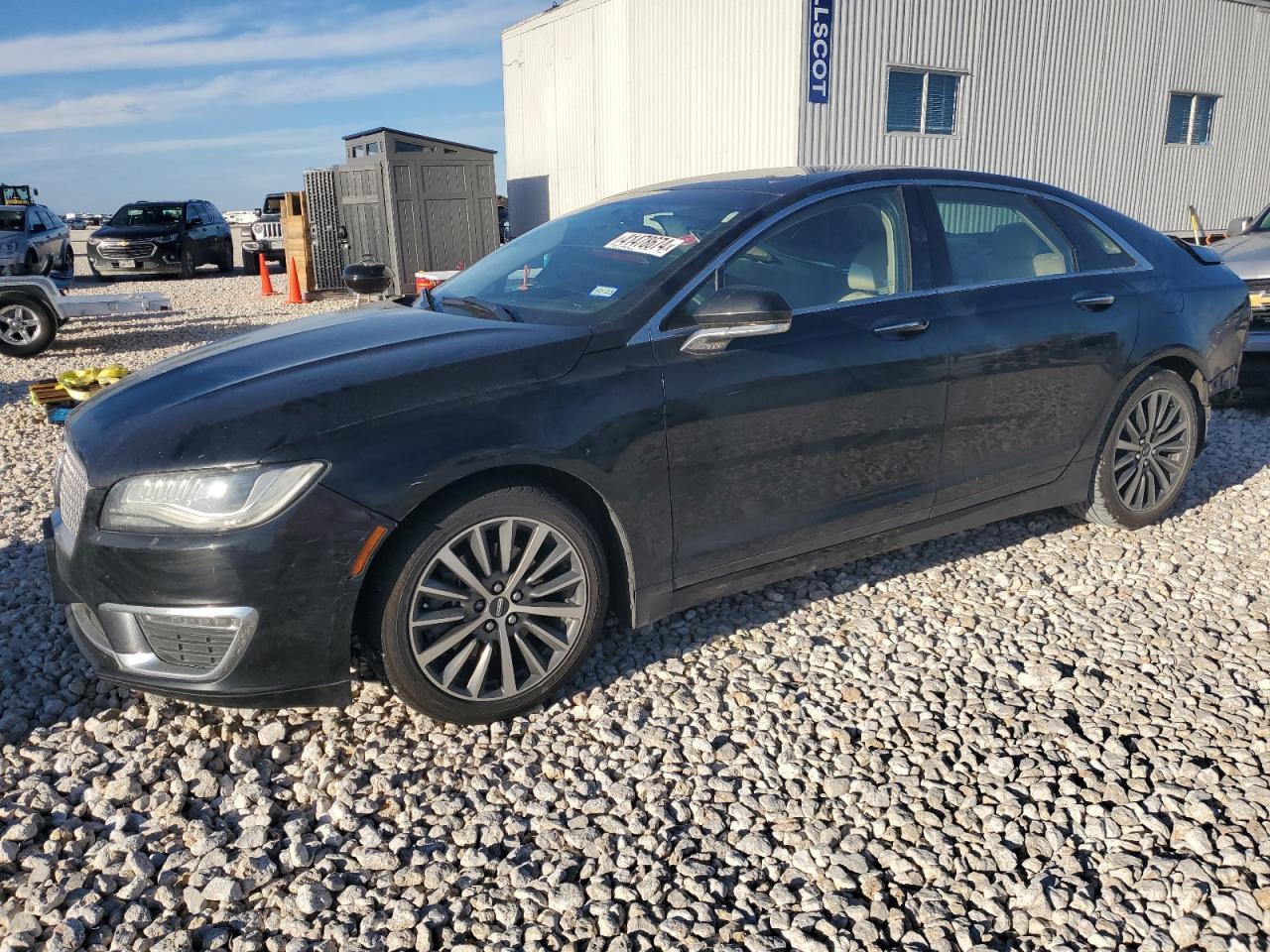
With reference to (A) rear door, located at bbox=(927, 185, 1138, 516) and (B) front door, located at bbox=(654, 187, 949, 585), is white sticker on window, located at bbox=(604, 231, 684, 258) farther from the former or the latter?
(A) rear door, located at bbox=(927, 185, 1138, 516)

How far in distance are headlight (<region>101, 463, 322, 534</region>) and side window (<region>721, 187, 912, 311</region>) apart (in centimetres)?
161

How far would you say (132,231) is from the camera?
2053cm

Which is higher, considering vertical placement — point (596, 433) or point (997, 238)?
point (997, 238)

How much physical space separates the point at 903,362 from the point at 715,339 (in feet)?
2.83

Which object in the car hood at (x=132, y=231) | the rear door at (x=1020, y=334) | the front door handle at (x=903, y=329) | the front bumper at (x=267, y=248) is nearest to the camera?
the front door handle at (x=903, y=329)

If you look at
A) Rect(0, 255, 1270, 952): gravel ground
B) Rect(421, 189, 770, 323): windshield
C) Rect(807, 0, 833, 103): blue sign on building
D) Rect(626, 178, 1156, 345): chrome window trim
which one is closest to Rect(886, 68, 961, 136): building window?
Rect(807, 0, 833, 103): blue sign on building

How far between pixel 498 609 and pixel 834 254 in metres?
1.85

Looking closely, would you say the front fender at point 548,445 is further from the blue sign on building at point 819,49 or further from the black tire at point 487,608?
the blue sign on building at point 819,49

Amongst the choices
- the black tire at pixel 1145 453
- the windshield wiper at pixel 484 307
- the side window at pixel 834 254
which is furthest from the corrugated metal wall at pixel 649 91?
the windshield wiper at pixel 484 307

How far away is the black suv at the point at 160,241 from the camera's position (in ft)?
66.3

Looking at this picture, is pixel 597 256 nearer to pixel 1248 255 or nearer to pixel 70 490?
pixel 70 490

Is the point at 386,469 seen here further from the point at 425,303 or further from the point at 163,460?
the point at 425,303

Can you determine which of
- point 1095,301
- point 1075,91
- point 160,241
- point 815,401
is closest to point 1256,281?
point 1095,301

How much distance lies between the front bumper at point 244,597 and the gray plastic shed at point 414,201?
1165cm
